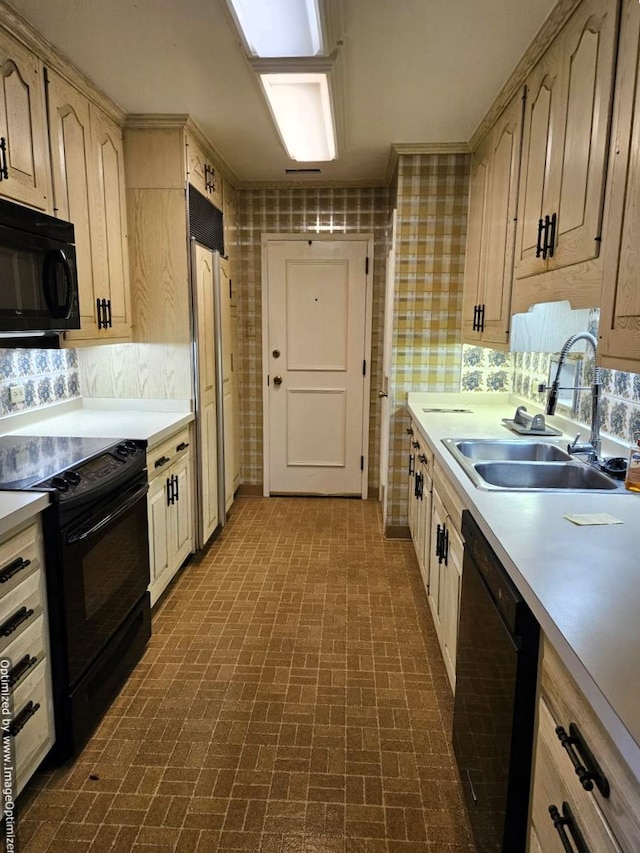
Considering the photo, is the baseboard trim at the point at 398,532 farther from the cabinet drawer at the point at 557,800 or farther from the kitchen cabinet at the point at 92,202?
the cabinet drawer at the point at 557,800

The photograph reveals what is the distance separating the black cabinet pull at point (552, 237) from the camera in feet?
6.19

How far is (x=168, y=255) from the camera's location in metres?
2.99

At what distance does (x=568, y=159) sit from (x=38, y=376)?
251cm

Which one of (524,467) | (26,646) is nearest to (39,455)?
(26,646)

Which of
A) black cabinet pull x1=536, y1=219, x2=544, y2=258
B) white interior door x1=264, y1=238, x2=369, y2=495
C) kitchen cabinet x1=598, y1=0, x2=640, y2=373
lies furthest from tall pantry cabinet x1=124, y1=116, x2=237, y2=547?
kitchen cabinet x1=598, y1=0, x2=640, y2=373

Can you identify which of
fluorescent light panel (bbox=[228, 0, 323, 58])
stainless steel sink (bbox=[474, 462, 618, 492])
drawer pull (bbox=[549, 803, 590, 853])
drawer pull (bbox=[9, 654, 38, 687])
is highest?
fluorescent light panel (bbox=[228, 0, 323, 58])

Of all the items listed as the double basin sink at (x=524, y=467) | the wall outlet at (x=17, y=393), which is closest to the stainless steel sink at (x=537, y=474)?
the double basin sink at (x=524, y=467)

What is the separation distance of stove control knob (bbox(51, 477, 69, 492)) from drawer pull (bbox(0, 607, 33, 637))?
364 millimetres

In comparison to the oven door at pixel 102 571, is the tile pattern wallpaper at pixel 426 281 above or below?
above

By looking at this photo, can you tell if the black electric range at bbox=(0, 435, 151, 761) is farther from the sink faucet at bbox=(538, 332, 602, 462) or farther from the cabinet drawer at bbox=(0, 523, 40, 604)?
the sink faucet at bbox=(538, 332, 602, 462)

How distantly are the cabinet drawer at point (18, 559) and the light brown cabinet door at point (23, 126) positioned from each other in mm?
1196

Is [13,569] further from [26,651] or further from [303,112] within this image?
[303,112]

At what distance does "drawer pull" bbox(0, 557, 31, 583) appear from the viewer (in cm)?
149

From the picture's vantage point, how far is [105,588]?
204 centimetres
